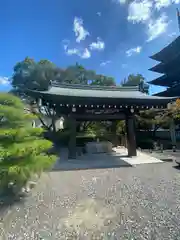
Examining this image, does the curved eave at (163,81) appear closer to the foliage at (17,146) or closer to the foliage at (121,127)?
the foliage at (121,127)

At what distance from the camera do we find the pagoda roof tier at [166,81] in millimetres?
16469

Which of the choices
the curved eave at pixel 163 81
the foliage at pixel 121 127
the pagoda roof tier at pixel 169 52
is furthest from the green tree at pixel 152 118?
the pagoda roof tier at pixel 169 52

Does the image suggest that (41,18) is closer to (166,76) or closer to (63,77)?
(63,77)

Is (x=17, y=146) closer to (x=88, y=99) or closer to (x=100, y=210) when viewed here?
(x=100, y=210)

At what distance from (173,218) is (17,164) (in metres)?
2.82

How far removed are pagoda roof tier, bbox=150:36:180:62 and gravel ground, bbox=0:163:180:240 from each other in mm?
15359

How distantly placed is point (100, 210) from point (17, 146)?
1.95 m

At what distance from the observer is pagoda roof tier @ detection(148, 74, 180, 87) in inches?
648

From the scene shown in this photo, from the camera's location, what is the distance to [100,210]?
2852mm

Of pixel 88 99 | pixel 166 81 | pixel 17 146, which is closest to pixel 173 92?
pixel 166 81

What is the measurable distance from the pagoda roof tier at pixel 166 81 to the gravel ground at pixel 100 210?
47.7 ft

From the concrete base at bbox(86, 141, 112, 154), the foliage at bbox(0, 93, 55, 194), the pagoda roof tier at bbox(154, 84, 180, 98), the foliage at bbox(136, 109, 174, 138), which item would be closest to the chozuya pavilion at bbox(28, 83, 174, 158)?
the concrete base at bbox(86, 141, 112, 154)

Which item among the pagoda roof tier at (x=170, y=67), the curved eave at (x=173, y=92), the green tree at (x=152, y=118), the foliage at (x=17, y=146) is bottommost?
the foliage at (x=17, y=146)

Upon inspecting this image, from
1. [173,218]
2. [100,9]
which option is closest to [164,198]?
[173,218]
